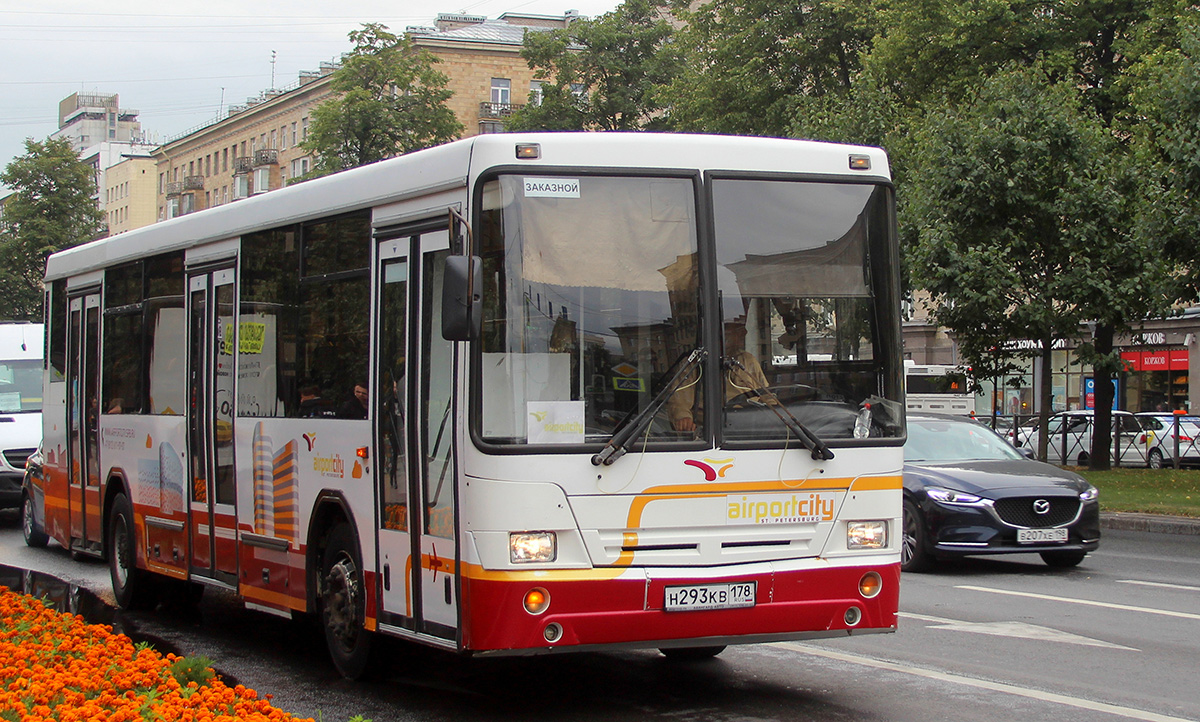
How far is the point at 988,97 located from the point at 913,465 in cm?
1373

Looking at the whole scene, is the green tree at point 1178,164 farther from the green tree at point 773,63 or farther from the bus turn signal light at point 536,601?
the green tree at point 773,63

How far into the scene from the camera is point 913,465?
1466cm

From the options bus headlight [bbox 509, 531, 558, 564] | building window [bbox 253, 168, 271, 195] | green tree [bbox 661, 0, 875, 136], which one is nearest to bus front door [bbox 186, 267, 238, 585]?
bus headlight [bbox 509, 531, 558, 564]

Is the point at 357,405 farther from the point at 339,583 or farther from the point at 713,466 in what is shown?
the point at 713,466

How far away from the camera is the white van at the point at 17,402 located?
20281mm

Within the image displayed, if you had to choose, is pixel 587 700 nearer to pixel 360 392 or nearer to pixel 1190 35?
pixel 360 392

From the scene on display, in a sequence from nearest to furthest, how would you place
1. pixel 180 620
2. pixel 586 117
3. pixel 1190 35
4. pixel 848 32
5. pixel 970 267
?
1. pixel 180 620
2. pixel 1190 35
3. pixel 970 267
4. pixel 848 32
5. pixel 586 117

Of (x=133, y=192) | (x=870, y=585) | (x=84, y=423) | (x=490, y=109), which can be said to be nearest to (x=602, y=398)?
(x=870, y=585)

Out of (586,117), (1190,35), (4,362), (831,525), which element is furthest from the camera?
(586,117)

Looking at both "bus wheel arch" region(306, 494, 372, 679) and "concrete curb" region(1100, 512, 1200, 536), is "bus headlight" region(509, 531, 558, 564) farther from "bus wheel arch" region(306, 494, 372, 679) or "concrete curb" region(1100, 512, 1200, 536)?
"concrete curb" region(1100, 512, 1200, 536)

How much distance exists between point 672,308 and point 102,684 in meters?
3.03

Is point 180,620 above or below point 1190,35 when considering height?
below

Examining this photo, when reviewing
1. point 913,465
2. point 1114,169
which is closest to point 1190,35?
point 1114,169

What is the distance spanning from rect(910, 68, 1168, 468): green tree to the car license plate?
38.8 ft
